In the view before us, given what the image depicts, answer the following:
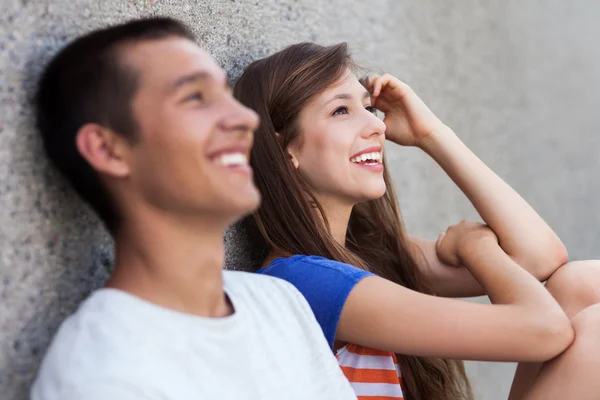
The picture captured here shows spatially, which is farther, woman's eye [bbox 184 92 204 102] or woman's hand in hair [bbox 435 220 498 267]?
woman's hand in hair [bbox 435 220 498 267]

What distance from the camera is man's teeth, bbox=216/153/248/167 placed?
3.97ft

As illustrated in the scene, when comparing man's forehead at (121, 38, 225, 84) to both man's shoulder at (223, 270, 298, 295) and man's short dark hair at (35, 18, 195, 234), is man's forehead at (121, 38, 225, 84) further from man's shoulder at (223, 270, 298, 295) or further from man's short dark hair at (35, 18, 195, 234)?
man's shoulder at (223, 270, 298, 295)

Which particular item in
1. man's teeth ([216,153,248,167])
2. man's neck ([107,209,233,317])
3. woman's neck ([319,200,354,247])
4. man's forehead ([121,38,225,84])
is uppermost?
man's forehead ([121,38,225,84])

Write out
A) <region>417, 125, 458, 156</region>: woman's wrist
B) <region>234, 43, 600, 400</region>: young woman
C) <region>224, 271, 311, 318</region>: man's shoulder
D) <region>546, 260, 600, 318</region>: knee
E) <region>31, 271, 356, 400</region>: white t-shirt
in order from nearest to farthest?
<region>31, 271, 356, 400</region>: white t-shirt, <region>224, 271, 311, 318</region>: man's shoulder, <region>234, 43, 600, 400</region>: young woman, <region>546, 260, 600, 318</region>: knee, <region>417, 125, 458, 156</region>: woman's wrist

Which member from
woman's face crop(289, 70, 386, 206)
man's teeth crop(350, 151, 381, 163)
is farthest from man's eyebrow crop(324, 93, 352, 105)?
man's teeth crop(350, 151, 381, 163)

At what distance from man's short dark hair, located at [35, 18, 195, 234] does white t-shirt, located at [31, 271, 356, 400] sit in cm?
19

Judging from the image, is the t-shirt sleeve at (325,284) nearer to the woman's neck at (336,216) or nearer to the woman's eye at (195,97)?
the woman's neck at (336,216)

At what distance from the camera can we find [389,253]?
7.10 ft

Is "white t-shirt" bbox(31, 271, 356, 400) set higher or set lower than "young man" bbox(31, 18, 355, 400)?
lower

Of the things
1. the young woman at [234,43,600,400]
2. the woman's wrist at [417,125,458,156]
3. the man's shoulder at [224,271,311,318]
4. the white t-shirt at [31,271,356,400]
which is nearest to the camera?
the white t-shirt at [31,271,356,400]

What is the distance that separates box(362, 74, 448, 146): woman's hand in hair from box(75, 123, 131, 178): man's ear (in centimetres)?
104

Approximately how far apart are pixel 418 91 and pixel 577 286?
1.16 metres

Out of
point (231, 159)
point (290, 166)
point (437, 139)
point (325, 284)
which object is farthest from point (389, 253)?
point (231, 159)

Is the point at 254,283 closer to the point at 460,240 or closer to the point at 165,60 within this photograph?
the point at 165,60
